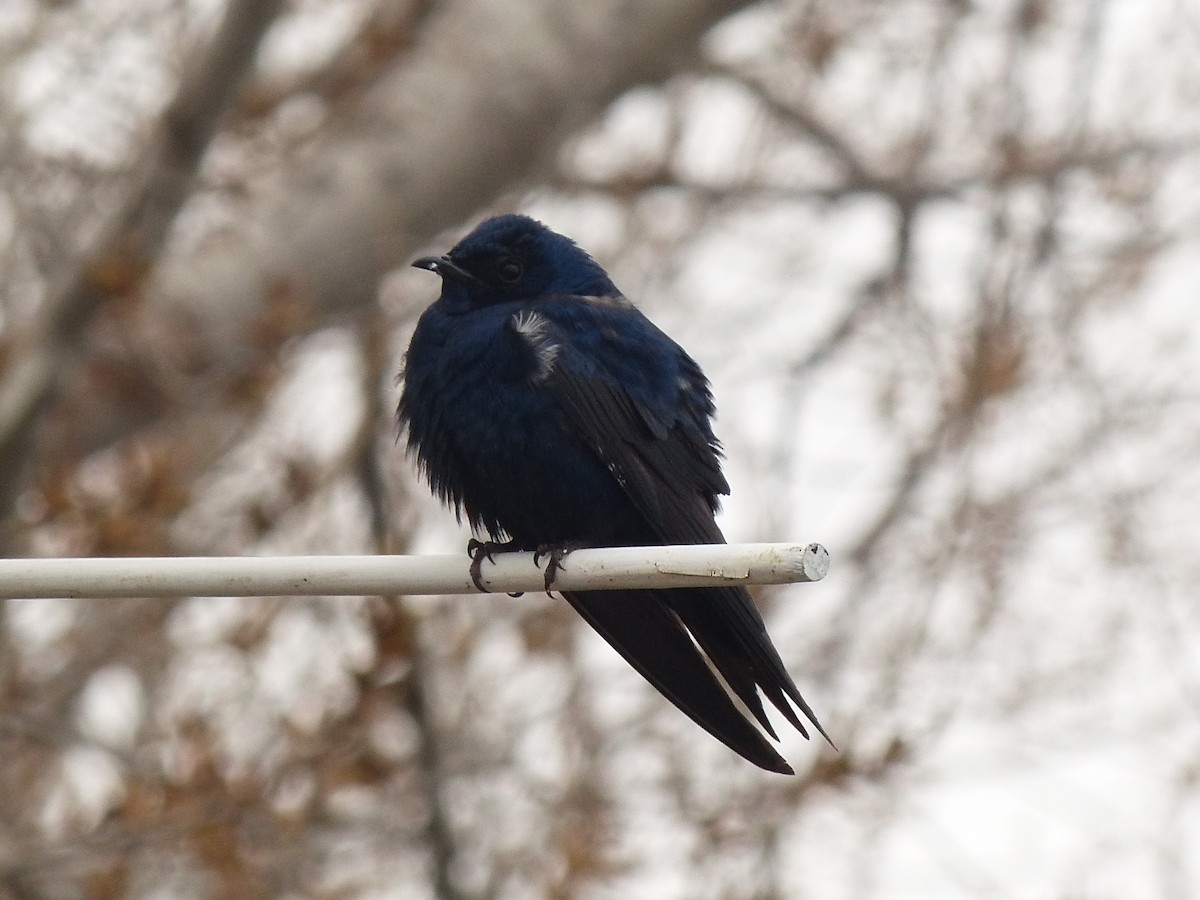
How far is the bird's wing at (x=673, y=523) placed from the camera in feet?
11.0

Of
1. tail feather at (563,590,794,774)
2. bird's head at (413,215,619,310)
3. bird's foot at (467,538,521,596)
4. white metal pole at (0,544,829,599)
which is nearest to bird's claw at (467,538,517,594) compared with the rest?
bird's foot at (467,538,521,596)

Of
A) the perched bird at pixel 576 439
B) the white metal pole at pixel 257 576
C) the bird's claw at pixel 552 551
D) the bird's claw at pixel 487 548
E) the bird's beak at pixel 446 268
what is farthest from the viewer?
the bird's beak at pixel 446 268

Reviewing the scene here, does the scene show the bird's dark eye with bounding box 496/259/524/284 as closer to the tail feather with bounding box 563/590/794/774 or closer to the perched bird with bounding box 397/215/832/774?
the perched bird with bounding box 397/215/832/774

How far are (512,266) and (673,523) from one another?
850 millimetres

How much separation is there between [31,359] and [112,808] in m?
1.33

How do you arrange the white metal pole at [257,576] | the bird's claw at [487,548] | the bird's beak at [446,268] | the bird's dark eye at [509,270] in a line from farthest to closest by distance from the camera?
the bird's dark eye at [509,270] < the bird's beak at [446,268] < the bird's claw at [487,548] < the white metal pole at [257,576]

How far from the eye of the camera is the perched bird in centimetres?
363

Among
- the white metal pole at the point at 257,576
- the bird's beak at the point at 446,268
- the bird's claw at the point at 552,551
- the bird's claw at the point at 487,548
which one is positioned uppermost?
the bird's beak at the point at 446,268

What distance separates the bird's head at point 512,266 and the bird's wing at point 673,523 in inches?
12.2

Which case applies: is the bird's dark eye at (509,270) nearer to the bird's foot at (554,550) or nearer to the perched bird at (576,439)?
the perched bird at (576,439)

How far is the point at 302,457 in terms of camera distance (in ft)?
19.2

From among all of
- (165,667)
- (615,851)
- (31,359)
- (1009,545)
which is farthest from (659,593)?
(1009,545)

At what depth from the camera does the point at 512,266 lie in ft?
14.0

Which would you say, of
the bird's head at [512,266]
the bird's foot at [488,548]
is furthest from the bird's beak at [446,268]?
the bird's foot at [488,548]
